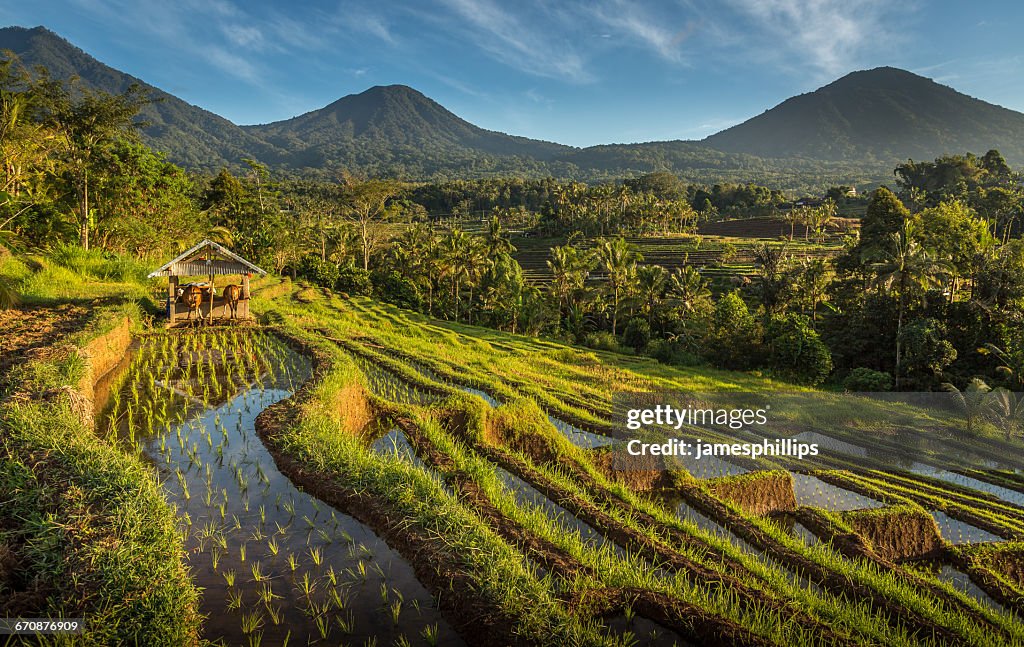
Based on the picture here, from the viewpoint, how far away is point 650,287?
38.6m

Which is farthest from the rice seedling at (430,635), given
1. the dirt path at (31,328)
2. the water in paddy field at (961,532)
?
the water in paddy field at (961,532)


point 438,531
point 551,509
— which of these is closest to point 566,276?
point 551,509

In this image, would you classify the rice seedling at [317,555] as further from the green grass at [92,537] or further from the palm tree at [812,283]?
the palm tree at [812,283]

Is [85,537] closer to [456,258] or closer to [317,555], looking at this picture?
[317,555]

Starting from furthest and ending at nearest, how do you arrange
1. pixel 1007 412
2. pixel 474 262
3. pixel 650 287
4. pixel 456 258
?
pixel 474 262, pixel 456 258, pixel 650 287, pixel 1007 412

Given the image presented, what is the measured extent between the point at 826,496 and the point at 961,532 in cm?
219

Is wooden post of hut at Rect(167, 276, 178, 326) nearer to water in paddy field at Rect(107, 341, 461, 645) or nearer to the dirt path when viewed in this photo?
the dirt path

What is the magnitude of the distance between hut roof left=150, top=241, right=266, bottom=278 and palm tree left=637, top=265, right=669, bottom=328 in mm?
28228

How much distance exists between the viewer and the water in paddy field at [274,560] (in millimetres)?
3996

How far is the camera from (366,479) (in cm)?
600

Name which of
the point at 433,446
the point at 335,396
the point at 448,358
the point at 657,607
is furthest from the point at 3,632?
the point at 448,358

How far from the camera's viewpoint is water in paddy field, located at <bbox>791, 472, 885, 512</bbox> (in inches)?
375

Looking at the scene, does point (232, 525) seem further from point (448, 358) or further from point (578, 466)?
point (448, 358)

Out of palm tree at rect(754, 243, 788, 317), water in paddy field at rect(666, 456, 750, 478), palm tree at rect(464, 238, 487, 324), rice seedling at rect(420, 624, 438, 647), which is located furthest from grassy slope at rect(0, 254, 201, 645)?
palm tree at rect(754, 243, 788, 317)
